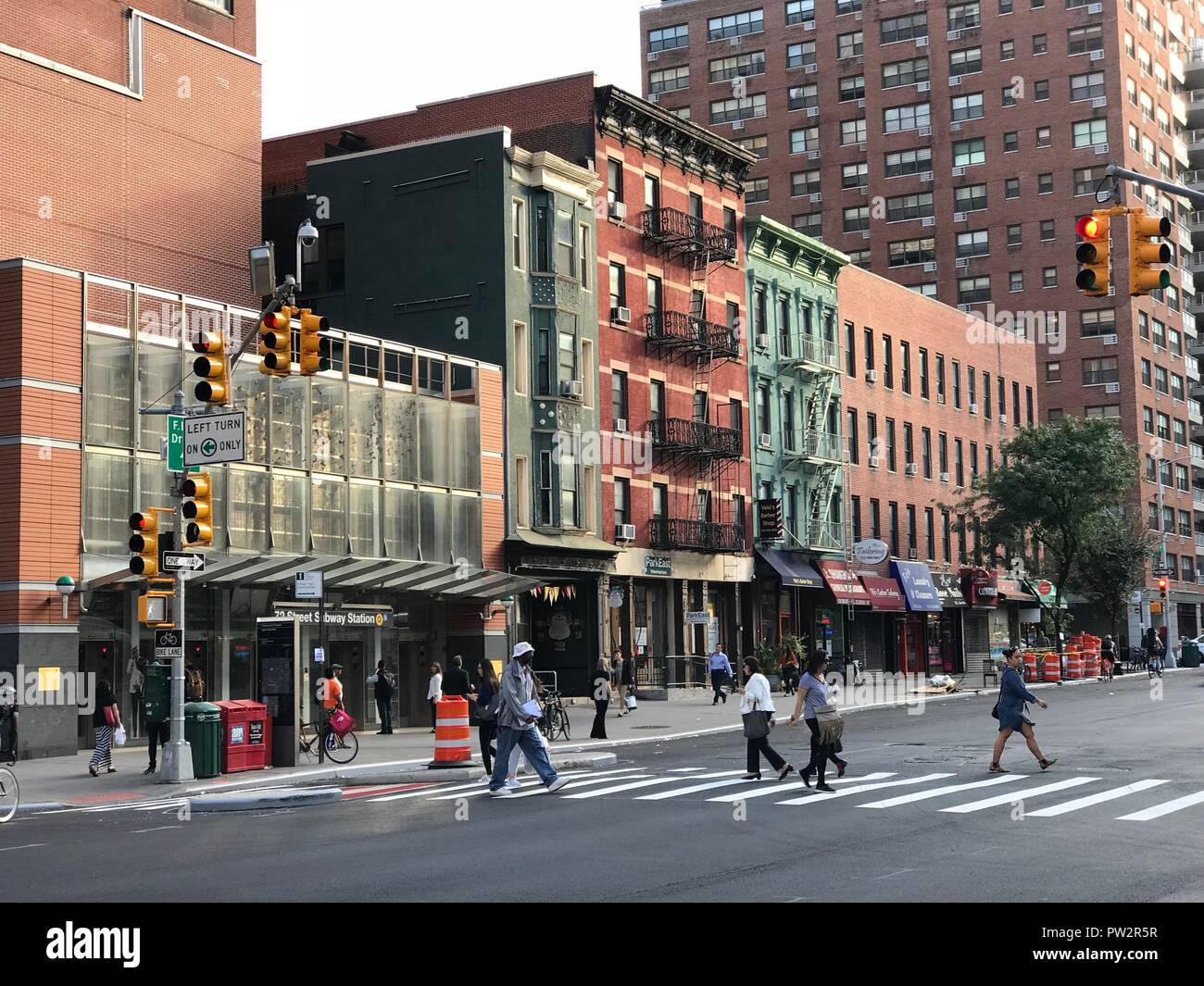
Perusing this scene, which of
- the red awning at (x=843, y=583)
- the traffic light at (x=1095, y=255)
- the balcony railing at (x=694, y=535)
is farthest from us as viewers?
the red awning at (x=843, y=583)

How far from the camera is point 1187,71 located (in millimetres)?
106375

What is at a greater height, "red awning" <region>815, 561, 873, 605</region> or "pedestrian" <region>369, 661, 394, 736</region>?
"red awning" <region>815, 561, 873, 605</region>

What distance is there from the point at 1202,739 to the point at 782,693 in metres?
24.0

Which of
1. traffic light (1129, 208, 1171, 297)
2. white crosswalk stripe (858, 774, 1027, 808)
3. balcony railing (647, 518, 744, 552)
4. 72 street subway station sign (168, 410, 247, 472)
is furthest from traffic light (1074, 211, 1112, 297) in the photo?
balcony railing (647, 518, 744, 552)

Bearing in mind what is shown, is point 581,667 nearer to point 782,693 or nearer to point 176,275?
point 782,693

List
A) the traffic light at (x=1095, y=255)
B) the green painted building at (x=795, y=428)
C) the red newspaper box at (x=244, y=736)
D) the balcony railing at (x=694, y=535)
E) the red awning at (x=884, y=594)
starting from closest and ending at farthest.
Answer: the traffic light at (x=1095, y=255) < the red newspaper box at (x=244, y=736) < the balcony railing at (x=694, y=535) < the green painted building at (x=795, y=428) < the red awning at (x=884, y=594)

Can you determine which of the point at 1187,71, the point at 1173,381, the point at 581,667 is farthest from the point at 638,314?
the point at 1187,71

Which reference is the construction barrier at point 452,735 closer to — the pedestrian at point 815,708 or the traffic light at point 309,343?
the pedestrian at point 815,708

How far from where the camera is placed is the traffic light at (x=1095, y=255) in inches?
639

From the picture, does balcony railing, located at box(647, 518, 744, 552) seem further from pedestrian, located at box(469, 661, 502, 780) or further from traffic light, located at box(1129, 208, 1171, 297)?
traffic light, located at box(1129, 208, 1171, 297)

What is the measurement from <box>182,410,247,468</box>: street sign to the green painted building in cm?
3424

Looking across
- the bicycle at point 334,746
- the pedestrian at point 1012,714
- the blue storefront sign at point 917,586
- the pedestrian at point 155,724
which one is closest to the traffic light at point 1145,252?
the pedestrian at point 1012,714

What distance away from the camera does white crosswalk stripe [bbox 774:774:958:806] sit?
18.8 metres

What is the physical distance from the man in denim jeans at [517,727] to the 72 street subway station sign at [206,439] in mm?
5934
